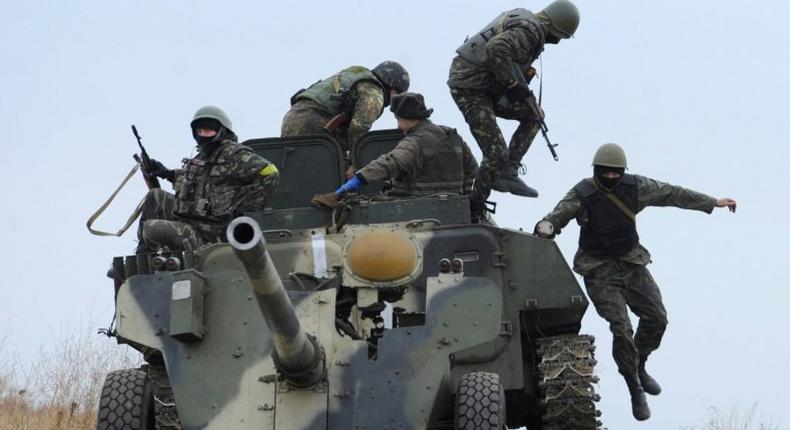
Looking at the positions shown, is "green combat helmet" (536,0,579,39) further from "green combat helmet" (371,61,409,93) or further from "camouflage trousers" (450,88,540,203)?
"green combat helmet" (371,61,409,93)

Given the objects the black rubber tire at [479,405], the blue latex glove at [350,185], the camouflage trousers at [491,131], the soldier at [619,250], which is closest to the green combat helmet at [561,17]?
the camouflage trousers at [491,131]

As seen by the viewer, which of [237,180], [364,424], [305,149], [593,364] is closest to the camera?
[364,424]

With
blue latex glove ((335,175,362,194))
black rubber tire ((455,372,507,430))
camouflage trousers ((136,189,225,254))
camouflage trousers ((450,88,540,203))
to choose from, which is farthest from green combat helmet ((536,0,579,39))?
black rubber tire ((455,372,507,430))

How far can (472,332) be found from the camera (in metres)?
12.5

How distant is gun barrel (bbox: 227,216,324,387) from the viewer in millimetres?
10070

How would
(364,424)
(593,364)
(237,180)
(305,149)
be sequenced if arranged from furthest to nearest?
(305,149) < (237,180) < (593,364) < (364,424)

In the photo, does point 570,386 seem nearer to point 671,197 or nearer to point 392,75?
point 671,197

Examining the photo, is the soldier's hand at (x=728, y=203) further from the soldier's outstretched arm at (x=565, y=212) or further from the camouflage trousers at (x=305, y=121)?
the camouflage trousers at (x=305, y=121)

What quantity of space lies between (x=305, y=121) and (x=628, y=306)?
159 inches

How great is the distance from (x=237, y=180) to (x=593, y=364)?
3.51m

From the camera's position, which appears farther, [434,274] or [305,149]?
[305,149]

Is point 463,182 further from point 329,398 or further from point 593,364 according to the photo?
point 329,398

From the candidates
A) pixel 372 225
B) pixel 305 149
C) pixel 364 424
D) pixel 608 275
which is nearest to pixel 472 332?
pixel 364 424

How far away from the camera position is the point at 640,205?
1536 centimetres
